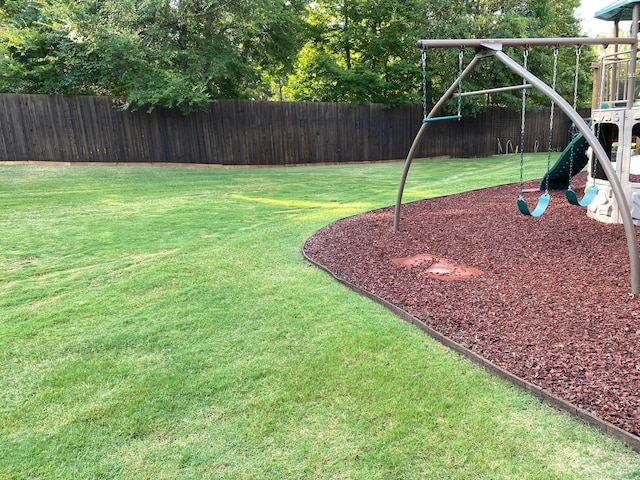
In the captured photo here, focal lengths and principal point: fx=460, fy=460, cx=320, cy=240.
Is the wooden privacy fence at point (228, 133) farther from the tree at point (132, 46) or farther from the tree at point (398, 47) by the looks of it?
the tree at point (398, 47)

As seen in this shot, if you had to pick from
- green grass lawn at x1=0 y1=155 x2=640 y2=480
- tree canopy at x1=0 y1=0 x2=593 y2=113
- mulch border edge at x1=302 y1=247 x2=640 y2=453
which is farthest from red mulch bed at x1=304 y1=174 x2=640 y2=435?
tree canopy at x1=0 y1=0 x2=593 y2=113

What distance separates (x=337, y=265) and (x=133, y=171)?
1016 centimetres

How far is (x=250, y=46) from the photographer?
1770 centimetres

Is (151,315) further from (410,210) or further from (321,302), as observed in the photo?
(410,210)

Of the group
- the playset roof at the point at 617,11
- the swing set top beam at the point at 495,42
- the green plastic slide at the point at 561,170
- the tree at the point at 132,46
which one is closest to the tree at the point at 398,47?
the tree at the point at 132,46

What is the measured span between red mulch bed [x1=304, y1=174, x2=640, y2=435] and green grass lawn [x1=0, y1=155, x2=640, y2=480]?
0.25 meters

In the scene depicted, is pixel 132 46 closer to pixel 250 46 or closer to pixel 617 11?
pixel 250 46

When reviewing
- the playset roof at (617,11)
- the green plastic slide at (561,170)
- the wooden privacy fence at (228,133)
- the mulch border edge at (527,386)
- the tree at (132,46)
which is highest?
the tree at (132,46)

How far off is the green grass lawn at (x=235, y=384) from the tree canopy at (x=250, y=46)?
→ 1044 cm

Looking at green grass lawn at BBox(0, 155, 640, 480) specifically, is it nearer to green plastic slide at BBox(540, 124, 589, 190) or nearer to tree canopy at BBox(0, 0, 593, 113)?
green plastic slide at BBox(540, 124, 589, 190)

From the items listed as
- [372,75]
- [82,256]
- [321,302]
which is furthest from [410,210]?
[372,75]

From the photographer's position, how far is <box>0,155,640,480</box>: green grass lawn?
2.20 metres

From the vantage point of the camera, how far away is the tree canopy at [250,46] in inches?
549

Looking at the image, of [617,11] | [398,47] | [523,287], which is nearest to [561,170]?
[617,11]
